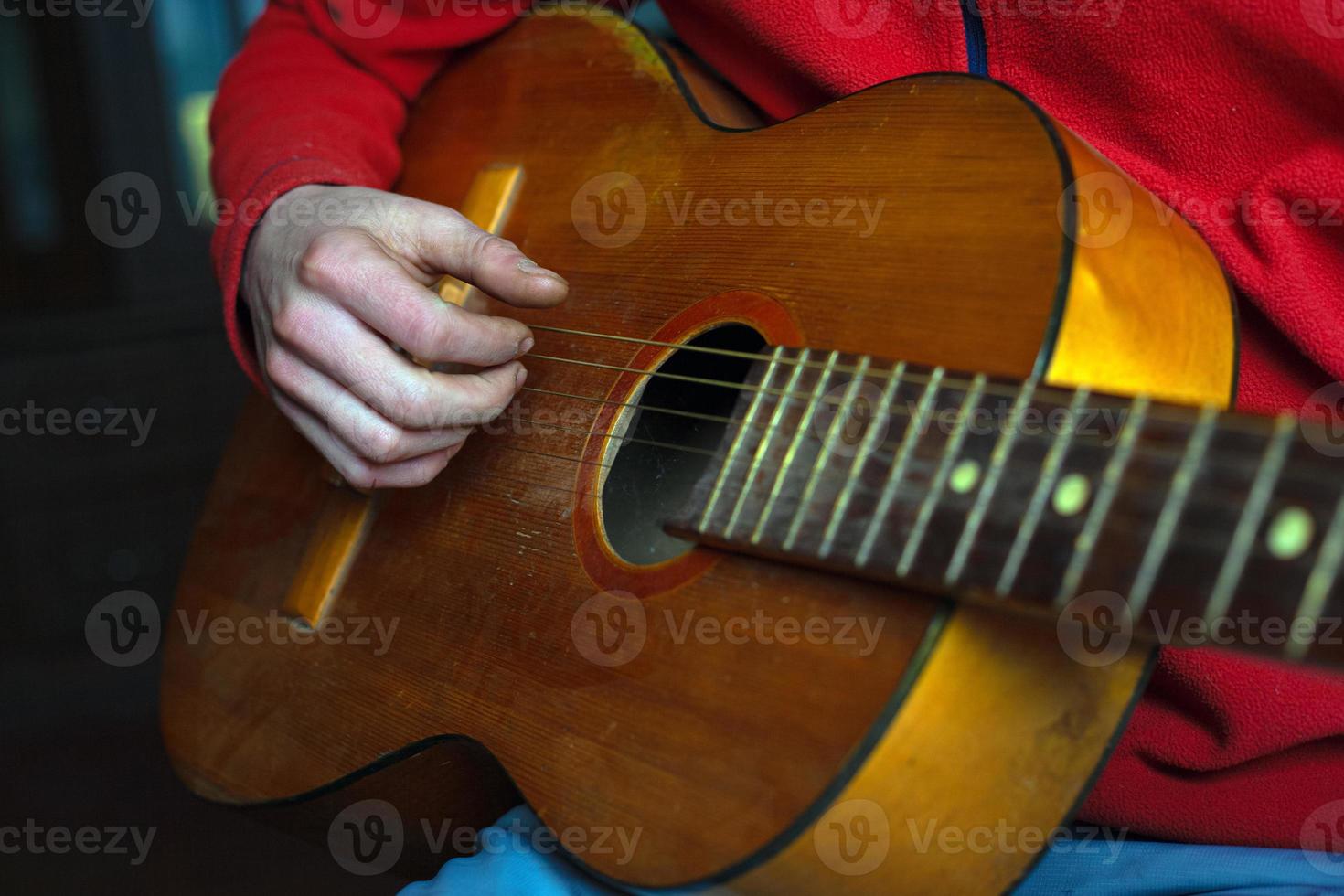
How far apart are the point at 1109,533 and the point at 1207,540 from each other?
1.5 inches

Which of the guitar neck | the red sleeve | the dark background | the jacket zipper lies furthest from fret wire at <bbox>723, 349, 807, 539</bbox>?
the dark background

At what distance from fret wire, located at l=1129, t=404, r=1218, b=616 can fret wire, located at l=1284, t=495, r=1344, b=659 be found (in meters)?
0.05

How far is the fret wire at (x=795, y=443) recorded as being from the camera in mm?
595

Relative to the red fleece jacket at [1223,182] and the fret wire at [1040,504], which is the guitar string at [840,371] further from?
the red fleece jacket at [1223,182]

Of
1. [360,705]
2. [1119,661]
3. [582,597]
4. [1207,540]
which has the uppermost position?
[1207,540]

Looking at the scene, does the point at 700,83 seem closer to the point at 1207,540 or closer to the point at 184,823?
the point at 1207,540

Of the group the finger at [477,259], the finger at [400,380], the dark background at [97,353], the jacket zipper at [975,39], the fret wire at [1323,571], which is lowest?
the dark background at [97,353]

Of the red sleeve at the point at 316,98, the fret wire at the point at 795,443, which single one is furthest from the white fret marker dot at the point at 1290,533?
the red sleeve at the point at 316,98

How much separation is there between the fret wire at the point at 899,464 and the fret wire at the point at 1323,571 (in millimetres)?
182

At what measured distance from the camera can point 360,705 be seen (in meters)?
0.86

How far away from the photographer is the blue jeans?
0.67 metres

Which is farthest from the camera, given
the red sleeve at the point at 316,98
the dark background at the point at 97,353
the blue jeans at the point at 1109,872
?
the dark background at the point at 97,353

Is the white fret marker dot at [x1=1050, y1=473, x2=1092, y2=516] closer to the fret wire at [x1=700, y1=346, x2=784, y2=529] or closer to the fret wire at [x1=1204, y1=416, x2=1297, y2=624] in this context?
the fret wire at [x1=1204, y1=416, x2=1297, y2=624]

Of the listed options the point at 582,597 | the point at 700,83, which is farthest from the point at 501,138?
the point at 582,597
